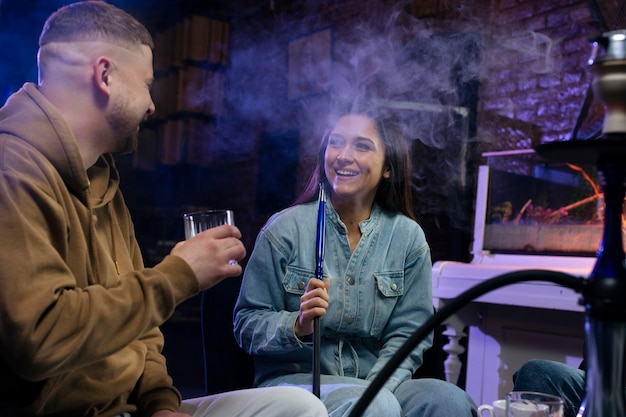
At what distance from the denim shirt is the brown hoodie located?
23.0 inches

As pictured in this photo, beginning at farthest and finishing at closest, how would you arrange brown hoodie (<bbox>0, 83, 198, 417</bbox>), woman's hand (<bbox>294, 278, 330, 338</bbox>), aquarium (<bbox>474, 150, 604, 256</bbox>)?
1. aquarium (<bbox>474, 150, 604, 256</bbox>)
2. woman's hand (<bbox>294, 278, 330, 338</bbox>)
3. brown hoodie (<bbox>0, 83, 198, 417</bbox>)

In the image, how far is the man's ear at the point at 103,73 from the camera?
1.18m

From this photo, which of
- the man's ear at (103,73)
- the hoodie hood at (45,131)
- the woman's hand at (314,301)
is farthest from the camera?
the woman's hand at (314,301)

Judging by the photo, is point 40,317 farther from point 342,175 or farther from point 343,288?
point 342,175

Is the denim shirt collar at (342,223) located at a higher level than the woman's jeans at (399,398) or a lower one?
higher

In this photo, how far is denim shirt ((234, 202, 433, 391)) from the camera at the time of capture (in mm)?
1780

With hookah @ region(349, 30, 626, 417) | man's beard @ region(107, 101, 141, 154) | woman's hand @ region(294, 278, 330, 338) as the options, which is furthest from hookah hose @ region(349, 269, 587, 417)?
woman's hand @ region(294, 278, 330, 338)

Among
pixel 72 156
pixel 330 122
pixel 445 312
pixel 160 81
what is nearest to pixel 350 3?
pixel 160 81

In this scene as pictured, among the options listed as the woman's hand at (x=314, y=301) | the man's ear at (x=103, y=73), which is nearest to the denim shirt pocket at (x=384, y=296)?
the woman's hand at (x=314, y=301)

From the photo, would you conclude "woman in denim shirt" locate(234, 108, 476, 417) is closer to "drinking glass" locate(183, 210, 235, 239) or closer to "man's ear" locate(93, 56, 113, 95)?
"drinking glass" locate(183, 210, 235, 239)

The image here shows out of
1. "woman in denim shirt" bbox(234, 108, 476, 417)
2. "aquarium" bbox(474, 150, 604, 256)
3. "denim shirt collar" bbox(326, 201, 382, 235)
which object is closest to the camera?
"woman in denim shirt" bbox(234, 108, 476, 417)

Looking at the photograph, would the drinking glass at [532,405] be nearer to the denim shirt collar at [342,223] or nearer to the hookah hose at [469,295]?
the hookah hose at [469,295]

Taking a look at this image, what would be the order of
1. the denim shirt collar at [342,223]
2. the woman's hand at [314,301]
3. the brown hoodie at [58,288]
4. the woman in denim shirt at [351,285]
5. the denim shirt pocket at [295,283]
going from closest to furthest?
the brown hoodie at [58,288], the woman's hand at [314,301], the woman in denim shirt at [351,285], the denim shirt pocket at [295,283], the denim shirt collar at [342,223]

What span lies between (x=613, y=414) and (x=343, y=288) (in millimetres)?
1302
